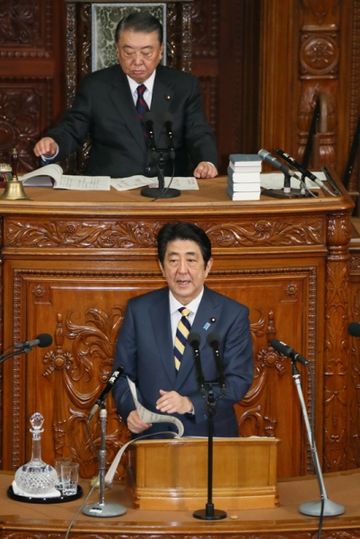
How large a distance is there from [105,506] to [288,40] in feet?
15.2

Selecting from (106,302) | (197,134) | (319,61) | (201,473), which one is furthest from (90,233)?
(319,61)

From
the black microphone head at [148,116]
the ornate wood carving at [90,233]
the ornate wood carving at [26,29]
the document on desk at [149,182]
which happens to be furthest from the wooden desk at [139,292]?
the ornate wood carving at [26,29]

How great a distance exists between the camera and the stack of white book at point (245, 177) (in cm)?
712

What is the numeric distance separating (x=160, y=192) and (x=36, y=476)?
1751 mm

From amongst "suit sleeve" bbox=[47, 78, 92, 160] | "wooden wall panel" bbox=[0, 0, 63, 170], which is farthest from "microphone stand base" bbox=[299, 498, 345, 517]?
"wooden wall panel" bbox=[0, 0, 63, 170]

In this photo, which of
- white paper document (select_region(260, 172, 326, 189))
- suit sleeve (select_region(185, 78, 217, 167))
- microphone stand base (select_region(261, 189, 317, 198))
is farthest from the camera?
suit sleeve (select_region(185, 78, 217, 167))

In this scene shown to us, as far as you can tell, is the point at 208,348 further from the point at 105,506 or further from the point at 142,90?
the point at 142,90

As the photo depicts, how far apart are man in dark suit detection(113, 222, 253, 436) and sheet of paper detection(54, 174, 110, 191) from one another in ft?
3.17

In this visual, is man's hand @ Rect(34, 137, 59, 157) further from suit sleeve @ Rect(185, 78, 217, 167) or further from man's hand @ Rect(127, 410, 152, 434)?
man's hand @ Rect(127, 410, 152, 434)

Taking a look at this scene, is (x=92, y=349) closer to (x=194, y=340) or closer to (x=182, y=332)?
(x=182, y=332)

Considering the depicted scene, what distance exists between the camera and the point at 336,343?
734cm

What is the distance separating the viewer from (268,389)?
7.34 meters

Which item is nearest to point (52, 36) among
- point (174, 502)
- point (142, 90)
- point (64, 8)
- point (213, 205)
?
point (64, 8)

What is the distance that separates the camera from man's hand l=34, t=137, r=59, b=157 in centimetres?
753
